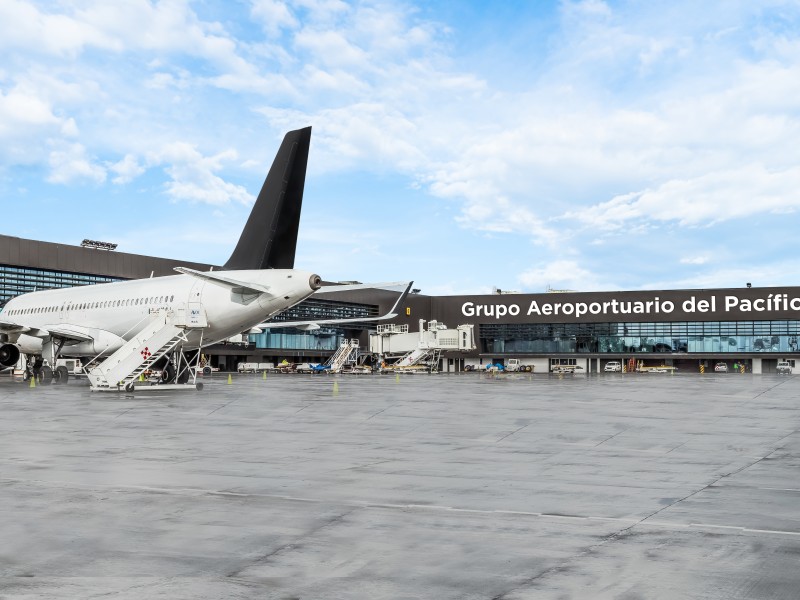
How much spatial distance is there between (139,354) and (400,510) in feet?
93.0

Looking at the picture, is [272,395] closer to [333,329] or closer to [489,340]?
[333,329]

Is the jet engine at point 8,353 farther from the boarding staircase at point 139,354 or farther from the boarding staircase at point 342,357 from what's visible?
the boarding staircase at point 342,357

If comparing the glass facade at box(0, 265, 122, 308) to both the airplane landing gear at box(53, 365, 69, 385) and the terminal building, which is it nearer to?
the terminal building

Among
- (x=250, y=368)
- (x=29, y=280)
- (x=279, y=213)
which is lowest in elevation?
(x=250, y=368)

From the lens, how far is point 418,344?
99438 mm

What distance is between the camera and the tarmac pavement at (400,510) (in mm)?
6902

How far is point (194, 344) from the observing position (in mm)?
40031

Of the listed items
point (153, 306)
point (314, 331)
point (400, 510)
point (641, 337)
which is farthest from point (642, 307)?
point (400, 510)

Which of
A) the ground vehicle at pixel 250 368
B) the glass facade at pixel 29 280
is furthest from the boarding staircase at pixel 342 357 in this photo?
the glass facade at pixel 29 280

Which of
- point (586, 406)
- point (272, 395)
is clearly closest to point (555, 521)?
point (586, 406)

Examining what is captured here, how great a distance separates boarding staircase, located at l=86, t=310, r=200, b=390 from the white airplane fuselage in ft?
2.76

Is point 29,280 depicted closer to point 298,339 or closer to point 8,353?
point 8,353

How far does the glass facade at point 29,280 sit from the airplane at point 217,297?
32138 mm

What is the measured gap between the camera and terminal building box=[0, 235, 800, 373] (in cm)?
10962
